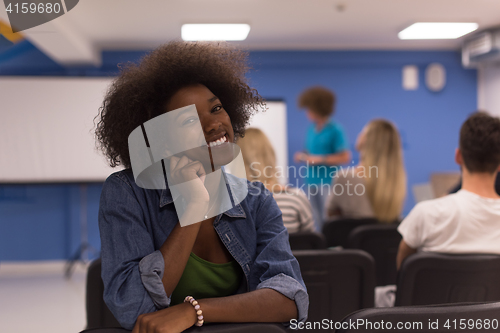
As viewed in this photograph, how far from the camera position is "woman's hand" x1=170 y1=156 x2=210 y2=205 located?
0.96 m

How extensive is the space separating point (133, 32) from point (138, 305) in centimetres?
414

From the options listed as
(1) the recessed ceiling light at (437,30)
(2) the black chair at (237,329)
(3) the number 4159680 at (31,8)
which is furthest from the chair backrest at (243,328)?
(1) the recessed ceiling light at (437,30)

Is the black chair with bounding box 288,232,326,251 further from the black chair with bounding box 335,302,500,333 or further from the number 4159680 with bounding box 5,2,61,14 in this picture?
the number 4159680 with bounding box 5,2,61,14

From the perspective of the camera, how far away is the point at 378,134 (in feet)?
8.18

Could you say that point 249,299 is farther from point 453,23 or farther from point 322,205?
point 453,23

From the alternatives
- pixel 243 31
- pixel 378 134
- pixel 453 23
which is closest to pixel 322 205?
pixel 378 134

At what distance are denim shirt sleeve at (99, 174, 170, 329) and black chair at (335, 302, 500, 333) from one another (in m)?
0.41

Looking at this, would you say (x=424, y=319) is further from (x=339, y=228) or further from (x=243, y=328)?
(x=339, y=228)

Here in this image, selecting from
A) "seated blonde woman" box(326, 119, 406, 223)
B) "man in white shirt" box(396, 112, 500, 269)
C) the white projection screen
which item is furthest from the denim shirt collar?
the white projection screen

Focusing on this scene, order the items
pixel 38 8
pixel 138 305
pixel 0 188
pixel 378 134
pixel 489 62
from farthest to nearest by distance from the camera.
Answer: pixel 489 62 < pixel 0 188 < pixel 38 8 < pixel 378 134 < pixel 138 305

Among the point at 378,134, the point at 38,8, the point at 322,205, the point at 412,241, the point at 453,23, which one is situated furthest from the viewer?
the point at 453,23

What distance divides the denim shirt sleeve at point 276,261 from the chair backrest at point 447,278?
482 mm

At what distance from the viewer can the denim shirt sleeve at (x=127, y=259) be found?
34.0 inches

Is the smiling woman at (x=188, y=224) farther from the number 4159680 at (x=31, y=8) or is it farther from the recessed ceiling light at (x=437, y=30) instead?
the recessed ceiling light at (x=437, y=30)
